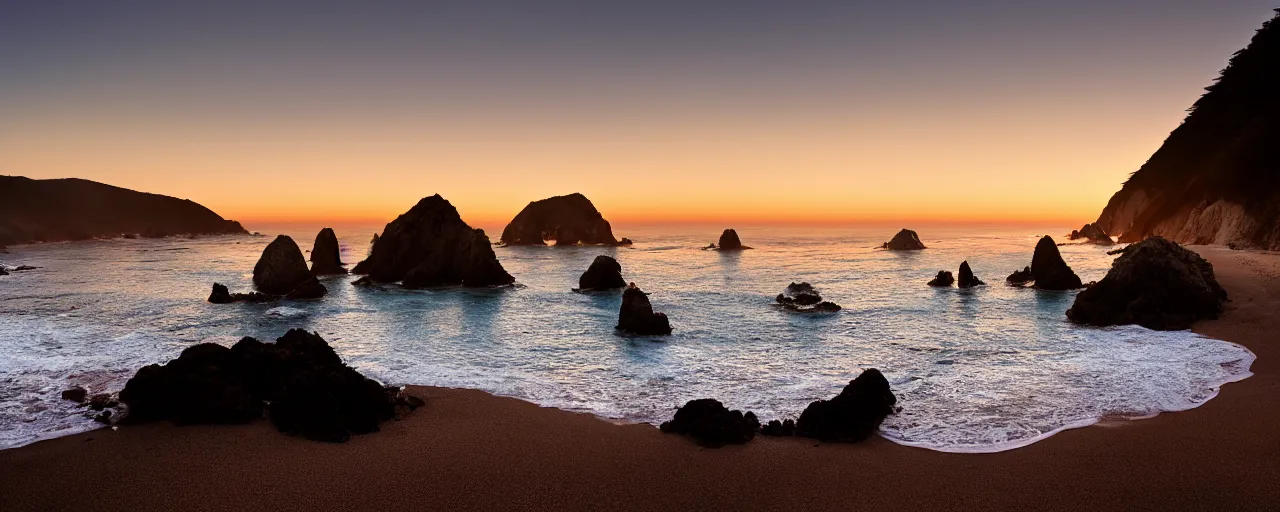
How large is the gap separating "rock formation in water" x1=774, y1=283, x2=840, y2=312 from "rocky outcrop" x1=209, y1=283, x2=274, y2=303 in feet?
97.9

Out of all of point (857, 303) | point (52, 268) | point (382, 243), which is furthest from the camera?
point (52, 268)

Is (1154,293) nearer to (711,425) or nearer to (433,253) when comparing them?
(711,425)

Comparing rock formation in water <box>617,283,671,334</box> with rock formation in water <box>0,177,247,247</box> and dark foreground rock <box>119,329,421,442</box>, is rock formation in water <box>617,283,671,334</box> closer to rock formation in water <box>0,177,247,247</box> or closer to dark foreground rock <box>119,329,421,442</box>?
dark foreground rock <box>119,329,421,442</box>

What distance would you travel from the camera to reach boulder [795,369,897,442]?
404 inches

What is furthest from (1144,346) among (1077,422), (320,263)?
(320,263)

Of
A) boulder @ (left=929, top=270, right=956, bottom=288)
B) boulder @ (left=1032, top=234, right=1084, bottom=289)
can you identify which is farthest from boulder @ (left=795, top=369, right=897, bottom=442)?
boulder @ (left=929, top=270, right=956, bottom=288)

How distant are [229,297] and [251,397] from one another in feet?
88.7

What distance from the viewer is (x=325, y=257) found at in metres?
50.7

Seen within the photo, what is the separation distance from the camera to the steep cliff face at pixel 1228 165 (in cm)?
4828

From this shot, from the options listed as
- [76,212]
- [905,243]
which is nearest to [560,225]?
[905,243]

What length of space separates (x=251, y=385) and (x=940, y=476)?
502 inches

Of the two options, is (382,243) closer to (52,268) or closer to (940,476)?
(52,268)

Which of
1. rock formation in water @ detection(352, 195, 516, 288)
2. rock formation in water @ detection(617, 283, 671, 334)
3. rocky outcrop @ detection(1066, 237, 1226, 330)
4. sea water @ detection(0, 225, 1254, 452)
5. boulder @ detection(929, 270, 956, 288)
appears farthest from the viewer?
rock formation in water @ detection(352, 195, 516, 288)

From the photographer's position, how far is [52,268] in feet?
186
